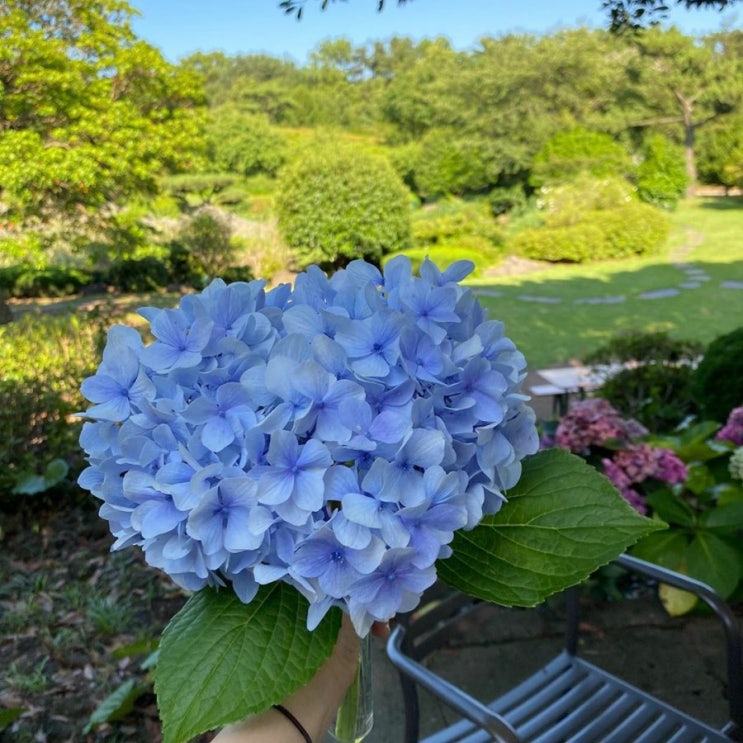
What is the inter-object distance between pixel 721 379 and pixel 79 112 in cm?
691

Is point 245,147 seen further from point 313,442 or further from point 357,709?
point 313,442

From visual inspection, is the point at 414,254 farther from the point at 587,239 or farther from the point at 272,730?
the point at 272,730

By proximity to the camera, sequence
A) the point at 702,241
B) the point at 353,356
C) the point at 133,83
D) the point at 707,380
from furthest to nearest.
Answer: the point at 702,241 → the point at 133,83 → the point at 707,380 → the point at 353,356

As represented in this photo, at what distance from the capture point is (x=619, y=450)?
8.13 ft

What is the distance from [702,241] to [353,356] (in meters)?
15.9

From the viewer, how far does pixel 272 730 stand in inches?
25.2

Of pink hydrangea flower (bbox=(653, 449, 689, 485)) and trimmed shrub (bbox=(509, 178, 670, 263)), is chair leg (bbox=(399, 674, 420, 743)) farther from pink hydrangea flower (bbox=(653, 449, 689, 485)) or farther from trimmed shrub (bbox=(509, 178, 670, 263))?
trimmed shrub (bbox=(509, 178, 670, 263))

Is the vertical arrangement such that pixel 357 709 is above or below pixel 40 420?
above

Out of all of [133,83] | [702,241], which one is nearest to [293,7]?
[133,83]

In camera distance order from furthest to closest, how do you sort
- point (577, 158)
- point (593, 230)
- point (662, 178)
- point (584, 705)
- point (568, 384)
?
point (662, 178) → point (577, 158) → point (593, 230) → point (568, 384) → point (584, 705)

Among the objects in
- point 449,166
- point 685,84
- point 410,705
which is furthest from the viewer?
point 685,84

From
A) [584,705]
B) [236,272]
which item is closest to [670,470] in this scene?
[584,705]

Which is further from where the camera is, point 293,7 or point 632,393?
point 632,393

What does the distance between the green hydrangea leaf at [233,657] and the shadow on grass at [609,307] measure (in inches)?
238
